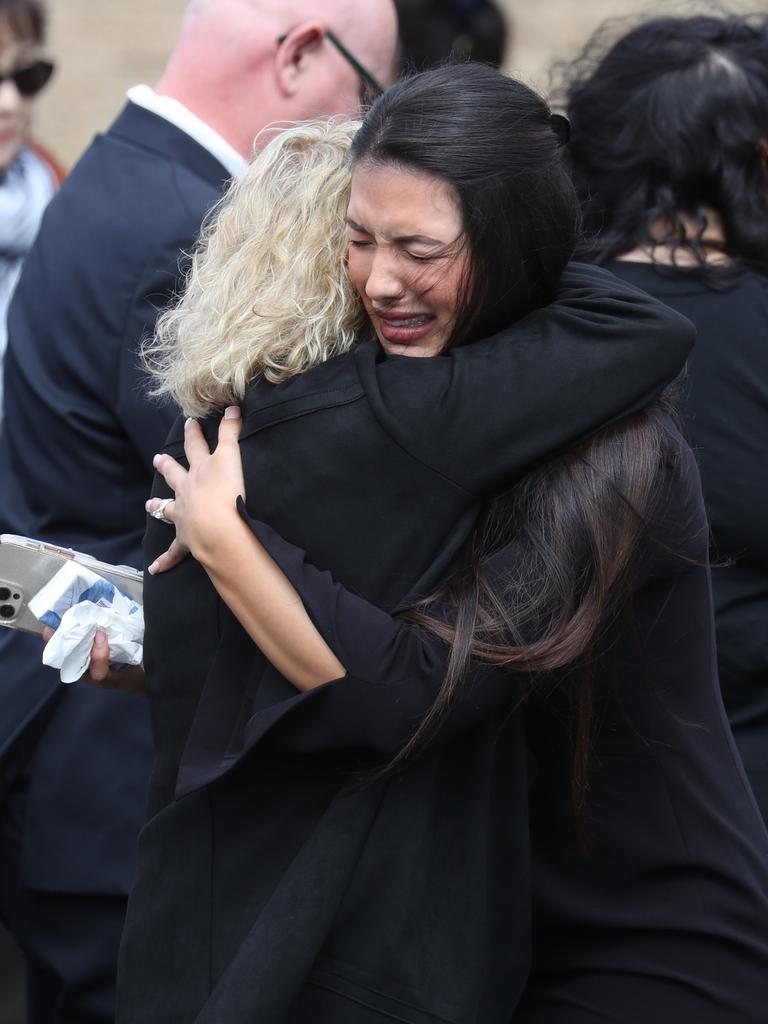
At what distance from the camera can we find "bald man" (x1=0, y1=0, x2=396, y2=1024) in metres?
2.29

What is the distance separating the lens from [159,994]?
1.63 metres

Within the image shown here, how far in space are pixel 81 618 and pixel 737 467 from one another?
0.98 meters

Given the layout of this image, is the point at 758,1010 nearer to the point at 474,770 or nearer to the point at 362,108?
the point at 474,770

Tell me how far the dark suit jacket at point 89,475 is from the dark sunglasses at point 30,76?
888mm

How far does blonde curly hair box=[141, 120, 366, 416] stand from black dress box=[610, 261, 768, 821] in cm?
68

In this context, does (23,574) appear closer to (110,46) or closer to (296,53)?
(296,53)

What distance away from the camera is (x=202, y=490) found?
1602 mm

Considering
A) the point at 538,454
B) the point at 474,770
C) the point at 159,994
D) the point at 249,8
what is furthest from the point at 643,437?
the point at 249,8

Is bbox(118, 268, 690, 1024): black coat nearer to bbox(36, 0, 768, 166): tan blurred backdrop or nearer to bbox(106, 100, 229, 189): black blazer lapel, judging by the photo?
bbox(106, 100, 229, 189): black blazer lapel

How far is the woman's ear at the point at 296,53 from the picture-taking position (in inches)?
101

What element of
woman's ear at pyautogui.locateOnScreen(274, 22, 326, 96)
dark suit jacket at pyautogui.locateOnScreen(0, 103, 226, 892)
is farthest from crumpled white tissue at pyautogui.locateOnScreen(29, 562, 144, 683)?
woman's ear at pyautogui.locateOnScreen(274, 22, 326, 96)

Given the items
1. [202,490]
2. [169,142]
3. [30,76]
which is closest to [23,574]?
[202,490]

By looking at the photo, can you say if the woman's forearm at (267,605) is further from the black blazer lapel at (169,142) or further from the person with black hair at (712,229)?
the black blazer lapel at (169,142)

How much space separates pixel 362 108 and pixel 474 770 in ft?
3.68
